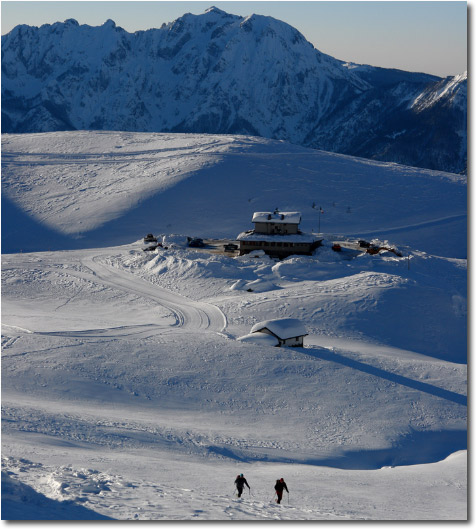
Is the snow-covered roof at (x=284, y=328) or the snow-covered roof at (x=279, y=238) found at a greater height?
the snow-covered roof at (x=279, y=238)

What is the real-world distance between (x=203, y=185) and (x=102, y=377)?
2913 inches

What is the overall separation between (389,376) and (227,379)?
30.9 ft

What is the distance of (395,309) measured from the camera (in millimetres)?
56031

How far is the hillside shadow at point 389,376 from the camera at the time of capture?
133ft

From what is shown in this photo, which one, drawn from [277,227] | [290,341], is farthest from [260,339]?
[277,227]

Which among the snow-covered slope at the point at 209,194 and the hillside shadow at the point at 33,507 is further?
the snow-covered slope at the point at 209,194

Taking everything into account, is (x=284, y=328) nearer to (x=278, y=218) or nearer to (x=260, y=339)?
(x=260, y=339)

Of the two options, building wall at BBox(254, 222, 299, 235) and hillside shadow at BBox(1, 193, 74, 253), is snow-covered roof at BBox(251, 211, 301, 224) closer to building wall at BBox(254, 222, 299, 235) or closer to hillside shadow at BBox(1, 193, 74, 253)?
building wall at BBox(254, 222, 299, 235)

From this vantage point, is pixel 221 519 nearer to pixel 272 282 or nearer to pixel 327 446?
pixel 327 446

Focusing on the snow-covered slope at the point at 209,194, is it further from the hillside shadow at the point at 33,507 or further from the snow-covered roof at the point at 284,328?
the hillside shadow at the point at 33,507

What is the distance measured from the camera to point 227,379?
4016 centimetres

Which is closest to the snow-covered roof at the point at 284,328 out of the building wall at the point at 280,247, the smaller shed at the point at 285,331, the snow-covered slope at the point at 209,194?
the smaller shed at the point at 285,331

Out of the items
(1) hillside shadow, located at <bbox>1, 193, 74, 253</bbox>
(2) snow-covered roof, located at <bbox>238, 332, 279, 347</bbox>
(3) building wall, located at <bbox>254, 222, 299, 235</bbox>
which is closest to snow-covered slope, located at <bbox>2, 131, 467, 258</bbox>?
(1) hillside shadow, located at <bbox>1, 193, 74, 253</bbox>

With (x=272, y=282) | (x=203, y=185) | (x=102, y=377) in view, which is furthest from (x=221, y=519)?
(x=203, y=185)
